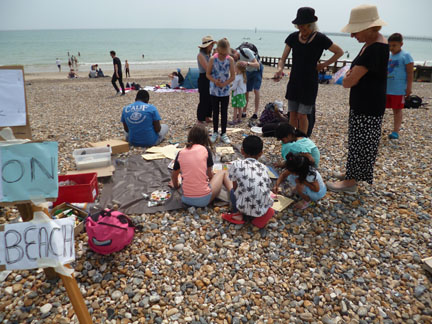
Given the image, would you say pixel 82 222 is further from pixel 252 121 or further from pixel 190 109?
pixel 190 109

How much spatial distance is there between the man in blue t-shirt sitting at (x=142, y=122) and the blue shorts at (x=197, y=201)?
2.35 m

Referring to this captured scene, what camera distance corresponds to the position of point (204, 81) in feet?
20.6

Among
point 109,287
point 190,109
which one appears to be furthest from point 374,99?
point 190,109

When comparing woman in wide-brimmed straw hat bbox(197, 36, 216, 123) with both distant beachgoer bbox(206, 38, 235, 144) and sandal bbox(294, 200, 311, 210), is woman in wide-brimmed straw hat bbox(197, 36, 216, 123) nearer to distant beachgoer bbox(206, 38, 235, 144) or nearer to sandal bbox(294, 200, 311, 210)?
distant beachgoer bbox(206, 38, 235, 144)

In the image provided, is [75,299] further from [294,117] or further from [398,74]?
[398,74]

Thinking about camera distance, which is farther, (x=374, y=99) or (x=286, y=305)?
(x=374, y=99)

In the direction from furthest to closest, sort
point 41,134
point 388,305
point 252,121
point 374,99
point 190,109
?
point 190,109, point 252,121, point 41,134, point 374,99, point 388,305

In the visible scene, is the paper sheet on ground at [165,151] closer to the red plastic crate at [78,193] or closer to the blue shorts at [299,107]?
the red plastic crate at [78,193]

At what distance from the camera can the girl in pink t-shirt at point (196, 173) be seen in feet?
10.5

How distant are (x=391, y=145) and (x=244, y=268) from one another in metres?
4.68

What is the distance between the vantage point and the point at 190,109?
9.11m

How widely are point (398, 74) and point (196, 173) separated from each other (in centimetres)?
471

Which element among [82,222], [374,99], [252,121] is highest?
[374,99]

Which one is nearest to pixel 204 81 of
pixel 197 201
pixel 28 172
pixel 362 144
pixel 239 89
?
pixel 239 89
